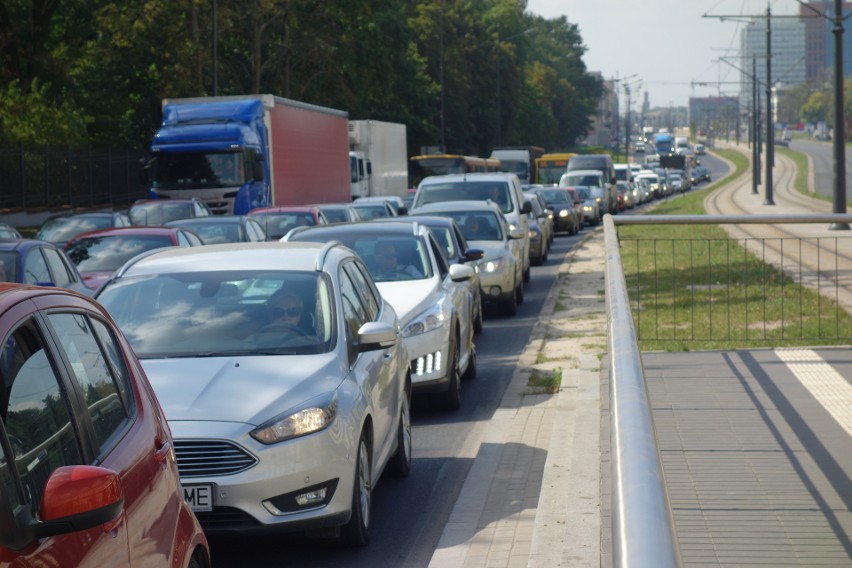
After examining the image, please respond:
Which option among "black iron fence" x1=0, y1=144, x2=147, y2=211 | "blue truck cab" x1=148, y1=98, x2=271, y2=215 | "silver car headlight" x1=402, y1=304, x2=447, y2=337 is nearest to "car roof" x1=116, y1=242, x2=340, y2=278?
"silver car headlight" x1=402, y1=304, x2=447, y2=337

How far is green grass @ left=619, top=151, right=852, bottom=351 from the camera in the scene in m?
13.2

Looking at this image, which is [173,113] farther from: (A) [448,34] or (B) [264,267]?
(A) [448,34]

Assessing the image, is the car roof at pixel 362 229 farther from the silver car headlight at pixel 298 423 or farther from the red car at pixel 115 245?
the silver car headlight at pixel 298 423

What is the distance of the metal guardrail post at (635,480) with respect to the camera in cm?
201

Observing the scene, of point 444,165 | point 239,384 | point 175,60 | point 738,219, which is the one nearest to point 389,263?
point 738,219

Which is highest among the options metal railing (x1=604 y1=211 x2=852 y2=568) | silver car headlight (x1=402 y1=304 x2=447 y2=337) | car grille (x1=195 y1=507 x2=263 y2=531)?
metal railing (x1=604 y1=211 x2=852 y2=568)

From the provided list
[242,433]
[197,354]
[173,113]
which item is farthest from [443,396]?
[173,113]

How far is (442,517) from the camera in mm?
8172

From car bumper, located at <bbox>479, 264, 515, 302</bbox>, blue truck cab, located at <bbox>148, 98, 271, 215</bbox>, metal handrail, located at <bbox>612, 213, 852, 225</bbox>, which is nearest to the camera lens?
metal handrail, located at <bbox>612, 213, 852, 225</bbox>

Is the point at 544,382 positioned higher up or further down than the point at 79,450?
further down

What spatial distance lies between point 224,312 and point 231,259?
477 mm

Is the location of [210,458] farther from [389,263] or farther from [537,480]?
[389,263]

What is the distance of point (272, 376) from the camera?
7344 mm

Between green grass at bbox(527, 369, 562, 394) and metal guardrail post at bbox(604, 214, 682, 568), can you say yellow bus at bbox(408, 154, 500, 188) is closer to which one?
green grass at bbox(527, 369, 562, 394)
